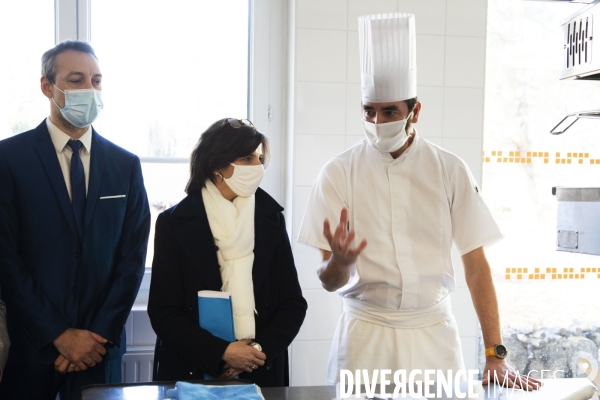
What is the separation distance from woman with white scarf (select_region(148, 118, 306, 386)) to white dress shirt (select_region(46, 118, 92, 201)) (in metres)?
0.39

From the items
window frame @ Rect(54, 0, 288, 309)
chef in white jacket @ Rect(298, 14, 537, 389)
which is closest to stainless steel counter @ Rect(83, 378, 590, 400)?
chef in white jacket @ Rect(298, 14, 537, 389)

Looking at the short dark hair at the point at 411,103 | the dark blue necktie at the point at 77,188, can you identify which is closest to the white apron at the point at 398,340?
the short dark hair at the point at 411,103

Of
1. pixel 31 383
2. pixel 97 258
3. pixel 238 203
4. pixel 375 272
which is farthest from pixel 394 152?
pixel 31 383

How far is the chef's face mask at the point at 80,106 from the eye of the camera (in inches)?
81.6

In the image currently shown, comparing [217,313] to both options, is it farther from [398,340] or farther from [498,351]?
[498,351]

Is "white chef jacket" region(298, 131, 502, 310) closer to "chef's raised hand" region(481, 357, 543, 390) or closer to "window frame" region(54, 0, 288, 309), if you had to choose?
"chef's raised hand" region(481, 357, 543, 390)

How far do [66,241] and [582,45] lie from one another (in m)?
1.65

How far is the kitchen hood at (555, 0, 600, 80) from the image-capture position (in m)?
1.23

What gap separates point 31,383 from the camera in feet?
6.39

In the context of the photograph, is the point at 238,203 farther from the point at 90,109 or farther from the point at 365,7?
the point at 365,7

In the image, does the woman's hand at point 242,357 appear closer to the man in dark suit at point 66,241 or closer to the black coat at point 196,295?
the black coat at point 196,295

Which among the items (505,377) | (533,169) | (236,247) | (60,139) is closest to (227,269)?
(236,247)

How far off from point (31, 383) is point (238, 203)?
35.5 inches

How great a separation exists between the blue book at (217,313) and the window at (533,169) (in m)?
1.57
